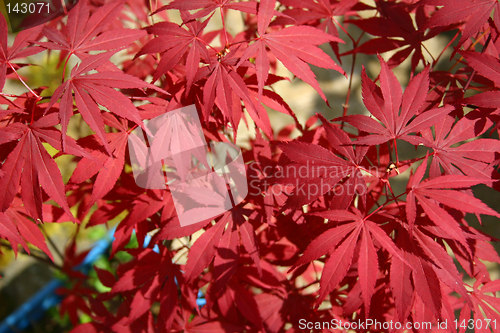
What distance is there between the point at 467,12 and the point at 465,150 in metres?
0.28

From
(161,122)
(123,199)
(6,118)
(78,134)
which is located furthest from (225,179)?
(78,134)

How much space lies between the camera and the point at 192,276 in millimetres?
790

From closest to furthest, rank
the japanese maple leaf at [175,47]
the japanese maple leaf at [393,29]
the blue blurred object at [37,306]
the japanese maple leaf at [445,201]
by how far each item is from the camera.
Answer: the japanese maple leaf at [445,201] < the japanese maple leaf at [175,47] < the japanese maple leaf at [393,29] < the blue blurred object at [37,306]

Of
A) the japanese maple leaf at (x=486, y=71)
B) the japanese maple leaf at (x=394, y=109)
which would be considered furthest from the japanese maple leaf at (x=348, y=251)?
the japanese maple leaf at (x=486, y=71)

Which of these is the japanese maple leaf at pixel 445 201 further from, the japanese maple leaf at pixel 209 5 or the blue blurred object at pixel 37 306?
the blue blurred object at pixel 37 306

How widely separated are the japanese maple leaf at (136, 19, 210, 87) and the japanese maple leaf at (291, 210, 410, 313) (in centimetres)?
39

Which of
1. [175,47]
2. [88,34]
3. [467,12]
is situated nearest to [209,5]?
[175,47]

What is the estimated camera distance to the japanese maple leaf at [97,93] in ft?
2.15

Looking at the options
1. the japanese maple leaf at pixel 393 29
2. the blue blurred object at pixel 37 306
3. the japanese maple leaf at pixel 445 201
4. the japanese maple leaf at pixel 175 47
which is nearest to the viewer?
the japanese maple leaf at pixel 445 201

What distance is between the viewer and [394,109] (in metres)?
0.72

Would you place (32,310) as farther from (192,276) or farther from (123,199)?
(192,276)

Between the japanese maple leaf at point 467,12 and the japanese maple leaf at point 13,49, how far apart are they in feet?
2.76

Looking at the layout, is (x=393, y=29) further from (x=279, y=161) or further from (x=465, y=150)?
(x=279, y=161)

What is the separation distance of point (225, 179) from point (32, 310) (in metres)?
1.54
